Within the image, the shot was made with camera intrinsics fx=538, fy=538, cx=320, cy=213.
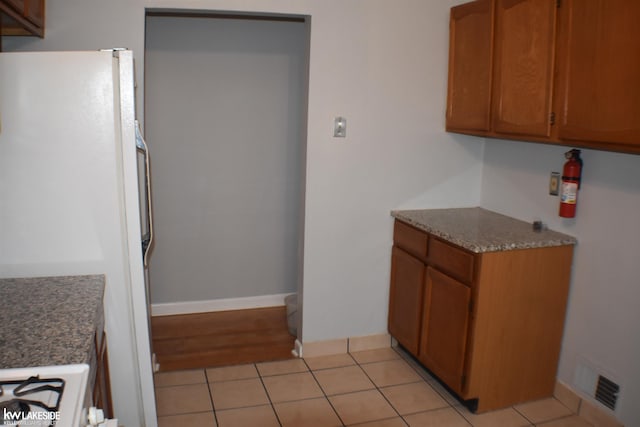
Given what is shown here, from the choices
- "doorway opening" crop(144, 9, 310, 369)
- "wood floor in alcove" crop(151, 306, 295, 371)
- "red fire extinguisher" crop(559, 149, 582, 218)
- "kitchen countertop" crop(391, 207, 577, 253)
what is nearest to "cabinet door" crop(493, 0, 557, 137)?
"red fire extinguisher" crop(559, 149, 582, 218)

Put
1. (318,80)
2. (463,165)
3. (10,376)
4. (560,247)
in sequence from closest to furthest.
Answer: (10,376), (560,247), (318,80), (463,165)

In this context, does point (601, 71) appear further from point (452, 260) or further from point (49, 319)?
point (49, 319)

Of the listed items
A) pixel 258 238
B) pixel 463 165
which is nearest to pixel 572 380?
pixel 463 165

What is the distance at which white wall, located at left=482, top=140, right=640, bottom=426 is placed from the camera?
2.35m

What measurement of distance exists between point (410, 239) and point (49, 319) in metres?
1.94

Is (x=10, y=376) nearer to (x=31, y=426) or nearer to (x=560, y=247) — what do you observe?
(x=31, y=426)

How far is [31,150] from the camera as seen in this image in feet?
6.24

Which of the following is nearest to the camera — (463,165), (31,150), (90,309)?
(90,309)

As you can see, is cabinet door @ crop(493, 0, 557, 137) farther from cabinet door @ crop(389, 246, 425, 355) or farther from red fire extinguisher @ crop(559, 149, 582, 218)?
cabinet door @ crop(389, 246, 425, 355)

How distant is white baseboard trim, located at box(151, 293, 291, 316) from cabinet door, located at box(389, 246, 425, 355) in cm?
110

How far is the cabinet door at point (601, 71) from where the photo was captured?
6.49 feet

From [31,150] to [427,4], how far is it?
2.23 meters

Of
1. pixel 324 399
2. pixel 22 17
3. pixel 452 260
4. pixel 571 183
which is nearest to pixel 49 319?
pixel 22 17

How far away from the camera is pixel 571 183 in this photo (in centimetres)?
256
